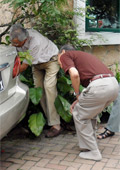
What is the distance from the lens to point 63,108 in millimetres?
5289

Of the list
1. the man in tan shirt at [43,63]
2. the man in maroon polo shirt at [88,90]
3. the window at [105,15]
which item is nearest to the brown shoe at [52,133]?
the man in tan shirt at [43,63]

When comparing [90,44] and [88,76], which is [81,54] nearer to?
[88,76]

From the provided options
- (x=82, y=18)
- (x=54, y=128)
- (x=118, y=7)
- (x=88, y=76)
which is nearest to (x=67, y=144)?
(x=54, y=128)

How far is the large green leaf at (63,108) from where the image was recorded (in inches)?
206

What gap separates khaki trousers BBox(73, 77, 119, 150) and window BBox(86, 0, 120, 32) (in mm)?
3094

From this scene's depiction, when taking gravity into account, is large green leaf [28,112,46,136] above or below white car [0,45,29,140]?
below

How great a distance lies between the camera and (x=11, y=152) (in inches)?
186

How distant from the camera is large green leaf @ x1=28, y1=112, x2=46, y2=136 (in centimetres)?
495

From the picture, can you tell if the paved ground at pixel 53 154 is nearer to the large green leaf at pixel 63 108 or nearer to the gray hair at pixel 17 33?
the large green leaf at pixel 63 108

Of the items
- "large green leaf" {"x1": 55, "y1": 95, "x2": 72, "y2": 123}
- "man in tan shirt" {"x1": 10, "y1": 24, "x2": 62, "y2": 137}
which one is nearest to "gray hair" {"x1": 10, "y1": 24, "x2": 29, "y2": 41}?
"man in tan shirt" {"x1": 10, "y1": 24, "x2": 62, "y2": 137}

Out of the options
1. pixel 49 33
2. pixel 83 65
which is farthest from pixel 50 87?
pixel 49 33

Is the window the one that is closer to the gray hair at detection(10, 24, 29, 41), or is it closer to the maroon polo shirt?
the gray hair at detection(10, 24, 29, 41)

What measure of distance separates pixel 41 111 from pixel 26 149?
0.97 metres

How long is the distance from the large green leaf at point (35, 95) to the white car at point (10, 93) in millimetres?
707
